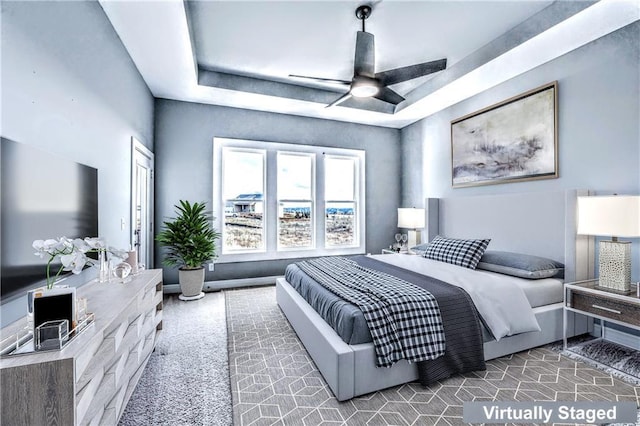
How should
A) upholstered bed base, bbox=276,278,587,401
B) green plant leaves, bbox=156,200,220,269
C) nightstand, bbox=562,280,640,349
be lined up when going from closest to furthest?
upholstered bed base, bbox=276,278,587,401
nightstand, bbox=562,280,640,349
green plant leaves, bbox=156,200,220,269

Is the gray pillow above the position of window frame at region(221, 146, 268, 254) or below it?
below

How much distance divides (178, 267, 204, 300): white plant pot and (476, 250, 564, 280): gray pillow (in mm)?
3556

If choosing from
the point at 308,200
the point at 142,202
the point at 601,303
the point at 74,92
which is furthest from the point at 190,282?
the point at 601,303

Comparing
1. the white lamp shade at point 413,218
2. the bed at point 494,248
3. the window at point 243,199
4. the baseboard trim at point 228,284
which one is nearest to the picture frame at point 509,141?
the bed at point 494,248

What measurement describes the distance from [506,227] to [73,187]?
4.08 metres

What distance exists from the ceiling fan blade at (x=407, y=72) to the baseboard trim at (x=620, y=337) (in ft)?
9.35

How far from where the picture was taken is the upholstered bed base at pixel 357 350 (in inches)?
72.5

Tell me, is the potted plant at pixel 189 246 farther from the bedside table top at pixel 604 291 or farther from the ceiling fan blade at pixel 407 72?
the bedside table top at pixel 604 291

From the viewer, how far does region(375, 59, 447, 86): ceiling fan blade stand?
2.79 m

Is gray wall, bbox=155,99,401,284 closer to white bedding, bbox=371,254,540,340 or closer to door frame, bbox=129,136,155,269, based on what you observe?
door frame, bbox=129,136,155,269

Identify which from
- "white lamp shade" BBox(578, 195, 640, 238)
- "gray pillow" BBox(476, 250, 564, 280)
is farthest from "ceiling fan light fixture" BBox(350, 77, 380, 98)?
"gray pillow" BBox(476, 250, 564, 280)

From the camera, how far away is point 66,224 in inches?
70.2

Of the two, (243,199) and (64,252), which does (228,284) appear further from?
(64,252)

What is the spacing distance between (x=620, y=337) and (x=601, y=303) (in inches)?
25.4
